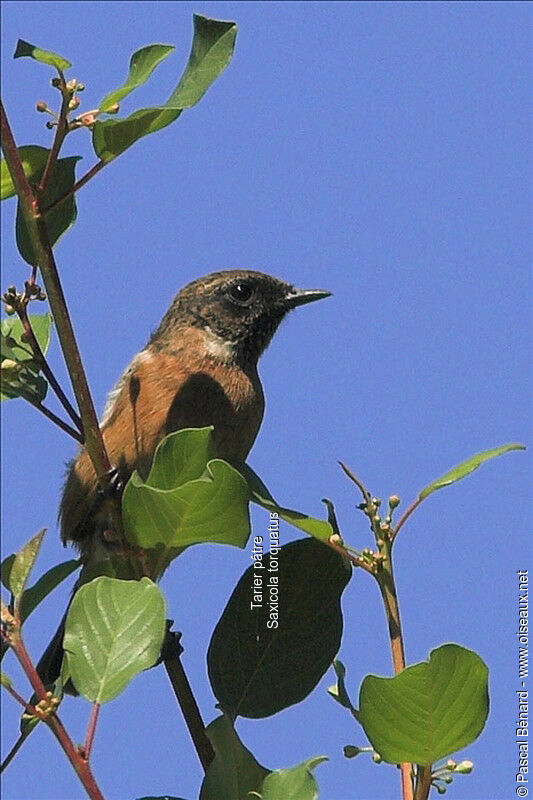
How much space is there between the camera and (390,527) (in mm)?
2594

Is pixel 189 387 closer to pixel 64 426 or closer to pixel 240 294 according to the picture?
pixel 240 294

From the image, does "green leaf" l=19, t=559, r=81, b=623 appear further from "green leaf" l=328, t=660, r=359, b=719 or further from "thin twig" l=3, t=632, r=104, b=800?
"green leaf" l=328, t=660, r=359, b=719

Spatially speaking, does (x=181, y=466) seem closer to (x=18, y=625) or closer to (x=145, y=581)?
(x=145, y=581)

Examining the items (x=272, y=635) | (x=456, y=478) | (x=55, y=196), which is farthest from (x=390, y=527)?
(x=55, y=196)

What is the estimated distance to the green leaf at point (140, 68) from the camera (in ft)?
9.61

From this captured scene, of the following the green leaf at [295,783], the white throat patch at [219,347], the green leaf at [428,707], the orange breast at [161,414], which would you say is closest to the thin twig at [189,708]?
the green leaf at [295,783]

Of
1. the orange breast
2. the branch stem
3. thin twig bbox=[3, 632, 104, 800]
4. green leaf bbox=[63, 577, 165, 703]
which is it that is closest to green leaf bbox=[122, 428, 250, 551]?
green leaf bbox=[63, 577, 165, 703]

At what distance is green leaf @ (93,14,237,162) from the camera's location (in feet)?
9.53

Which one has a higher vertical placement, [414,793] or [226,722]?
[226,722]

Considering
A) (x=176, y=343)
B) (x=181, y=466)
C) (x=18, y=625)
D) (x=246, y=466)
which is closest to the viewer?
(x=18, y=625)

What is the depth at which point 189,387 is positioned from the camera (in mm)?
4926

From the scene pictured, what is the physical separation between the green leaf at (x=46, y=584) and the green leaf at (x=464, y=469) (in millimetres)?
965

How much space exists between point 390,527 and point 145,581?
536mm

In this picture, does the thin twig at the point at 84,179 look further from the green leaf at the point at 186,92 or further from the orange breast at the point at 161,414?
the orange breast at the point at 161,414
